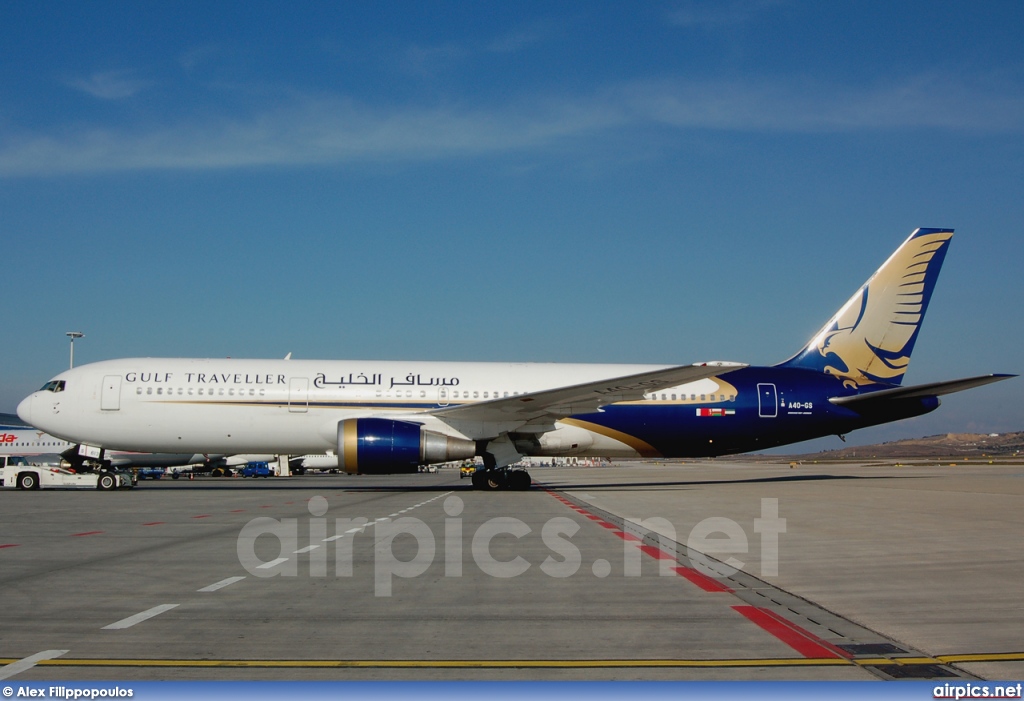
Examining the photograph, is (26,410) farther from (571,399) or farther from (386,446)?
(571,399)

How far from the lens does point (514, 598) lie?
700 cm

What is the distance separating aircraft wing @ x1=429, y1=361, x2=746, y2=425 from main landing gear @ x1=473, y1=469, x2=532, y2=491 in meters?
1.90

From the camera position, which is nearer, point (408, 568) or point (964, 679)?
point (964, 679)

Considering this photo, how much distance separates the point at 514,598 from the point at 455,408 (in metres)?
15.6

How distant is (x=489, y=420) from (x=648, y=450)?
5598 millimetres

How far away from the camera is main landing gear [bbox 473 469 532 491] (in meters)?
24.4

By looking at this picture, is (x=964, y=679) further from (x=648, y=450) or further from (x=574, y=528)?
(x=648, y=450)

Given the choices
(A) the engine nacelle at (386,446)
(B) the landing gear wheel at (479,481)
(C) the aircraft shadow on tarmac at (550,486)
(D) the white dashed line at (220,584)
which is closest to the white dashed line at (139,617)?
(D) the white dashed line at (220,584)

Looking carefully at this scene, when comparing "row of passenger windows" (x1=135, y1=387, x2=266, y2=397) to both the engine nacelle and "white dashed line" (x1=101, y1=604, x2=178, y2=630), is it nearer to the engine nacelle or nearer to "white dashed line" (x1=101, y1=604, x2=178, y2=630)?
the engine nacelle

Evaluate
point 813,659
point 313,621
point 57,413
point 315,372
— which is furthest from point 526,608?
point 57,413

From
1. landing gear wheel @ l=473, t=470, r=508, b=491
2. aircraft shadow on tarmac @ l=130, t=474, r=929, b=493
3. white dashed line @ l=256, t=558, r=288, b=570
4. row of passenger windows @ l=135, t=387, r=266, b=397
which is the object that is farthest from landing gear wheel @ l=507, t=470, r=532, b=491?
white dashed line @ l=256, t=558, r=288, b=570

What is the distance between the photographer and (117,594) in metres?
7.13

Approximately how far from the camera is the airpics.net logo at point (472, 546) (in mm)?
Answer: 8547

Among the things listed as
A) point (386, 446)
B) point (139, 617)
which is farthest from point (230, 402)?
point (139, 617)
